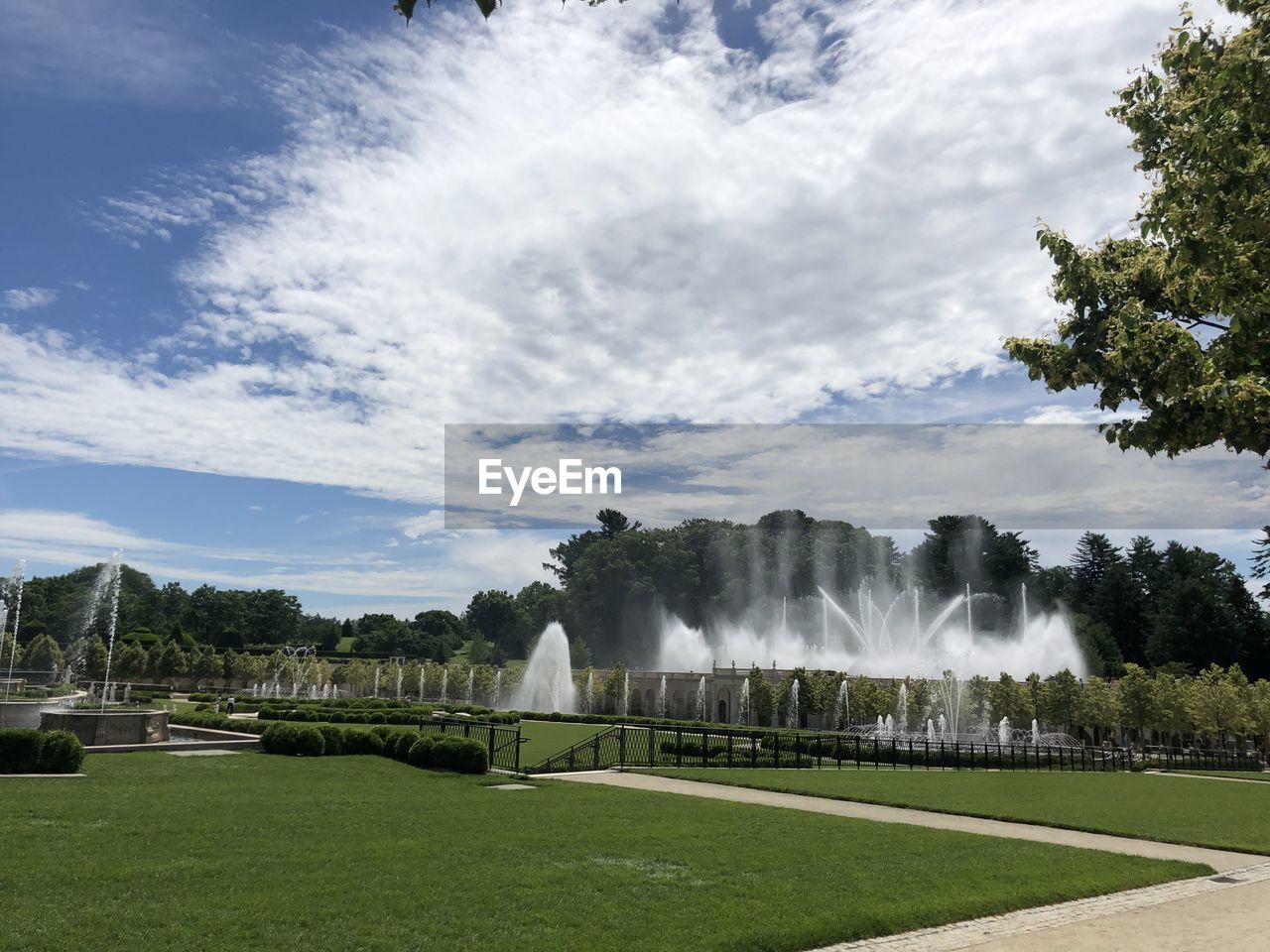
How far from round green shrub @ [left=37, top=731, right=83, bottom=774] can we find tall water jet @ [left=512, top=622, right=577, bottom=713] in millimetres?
57635

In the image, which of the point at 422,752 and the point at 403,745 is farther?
the point at 403,745

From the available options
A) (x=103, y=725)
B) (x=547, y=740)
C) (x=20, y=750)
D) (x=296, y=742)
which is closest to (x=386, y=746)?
(x=296, y=742)

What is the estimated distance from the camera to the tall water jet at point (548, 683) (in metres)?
74.4

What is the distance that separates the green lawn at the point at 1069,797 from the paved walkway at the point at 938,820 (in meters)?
0.50

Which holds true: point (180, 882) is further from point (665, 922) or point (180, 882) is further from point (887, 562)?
point (887, 562)

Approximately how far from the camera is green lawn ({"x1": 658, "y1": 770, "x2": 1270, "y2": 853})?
651 inches

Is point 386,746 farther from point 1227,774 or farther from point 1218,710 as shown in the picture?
point 1218,710

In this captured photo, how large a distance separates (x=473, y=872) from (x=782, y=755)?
20.9m

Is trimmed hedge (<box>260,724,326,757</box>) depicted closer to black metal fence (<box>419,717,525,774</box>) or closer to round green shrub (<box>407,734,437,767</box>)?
black metal fence (<box>419,717,525,774</box>)

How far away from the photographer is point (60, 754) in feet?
58.1

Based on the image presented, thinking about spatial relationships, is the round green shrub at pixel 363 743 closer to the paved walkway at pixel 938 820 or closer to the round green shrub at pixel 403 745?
the round green shrub at pixel 403 745

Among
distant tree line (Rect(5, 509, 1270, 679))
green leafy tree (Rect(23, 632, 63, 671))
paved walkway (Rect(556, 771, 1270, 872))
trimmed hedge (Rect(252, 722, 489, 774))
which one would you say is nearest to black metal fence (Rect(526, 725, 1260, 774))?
trimmed hedge (Rect(252, 722, 489, 774))

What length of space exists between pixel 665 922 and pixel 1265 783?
31.7m

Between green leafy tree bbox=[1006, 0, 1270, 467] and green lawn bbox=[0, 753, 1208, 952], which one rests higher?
green leafy tree bbox=[1006, 0, 1270, 467]
